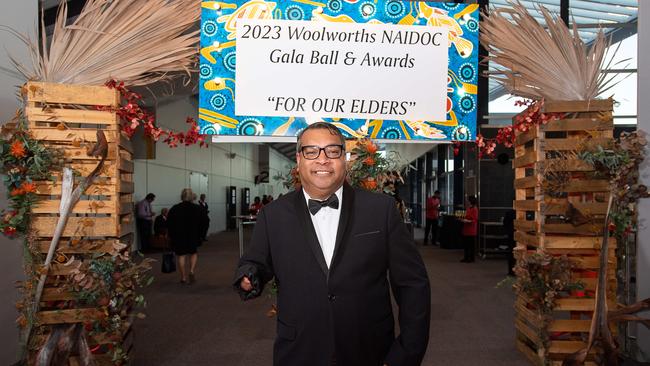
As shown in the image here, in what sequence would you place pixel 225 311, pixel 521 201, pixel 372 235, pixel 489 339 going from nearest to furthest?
pixel 372 235 < pixel 521 201 < pixel 489 339 < pixel 225 311

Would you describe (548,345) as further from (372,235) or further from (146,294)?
(146,294)

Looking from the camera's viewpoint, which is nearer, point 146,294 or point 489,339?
point 489,339

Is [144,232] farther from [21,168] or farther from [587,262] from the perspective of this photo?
[587,262]

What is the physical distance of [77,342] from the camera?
302cm

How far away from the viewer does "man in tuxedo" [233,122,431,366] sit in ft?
5.93

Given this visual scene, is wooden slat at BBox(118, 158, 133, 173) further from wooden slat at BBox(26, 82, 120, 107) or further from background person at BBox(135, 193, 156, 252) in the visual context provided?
background person at BBox(135, 193, 156, 252)

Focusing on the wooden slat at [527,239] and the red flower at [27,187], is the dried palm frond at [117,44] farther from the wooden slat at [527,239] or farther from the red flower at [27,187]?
the wooden slat at [527,239]

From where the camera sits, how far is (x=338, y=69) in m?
3.29

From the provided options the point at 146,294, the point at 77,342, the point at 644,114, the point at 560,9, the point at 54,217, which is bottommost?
the point at 146,294

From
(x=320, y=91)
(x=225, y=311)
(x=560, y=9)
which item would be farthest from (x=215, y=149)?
(x=320, y=91)

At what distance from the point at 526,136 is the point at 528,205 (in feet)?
1.72

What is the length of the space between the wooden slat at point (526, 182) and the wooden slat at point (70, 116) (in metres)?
2.89

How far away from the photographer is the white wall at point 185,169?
1270 cm

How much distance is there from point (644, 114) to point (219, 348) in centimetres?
377
